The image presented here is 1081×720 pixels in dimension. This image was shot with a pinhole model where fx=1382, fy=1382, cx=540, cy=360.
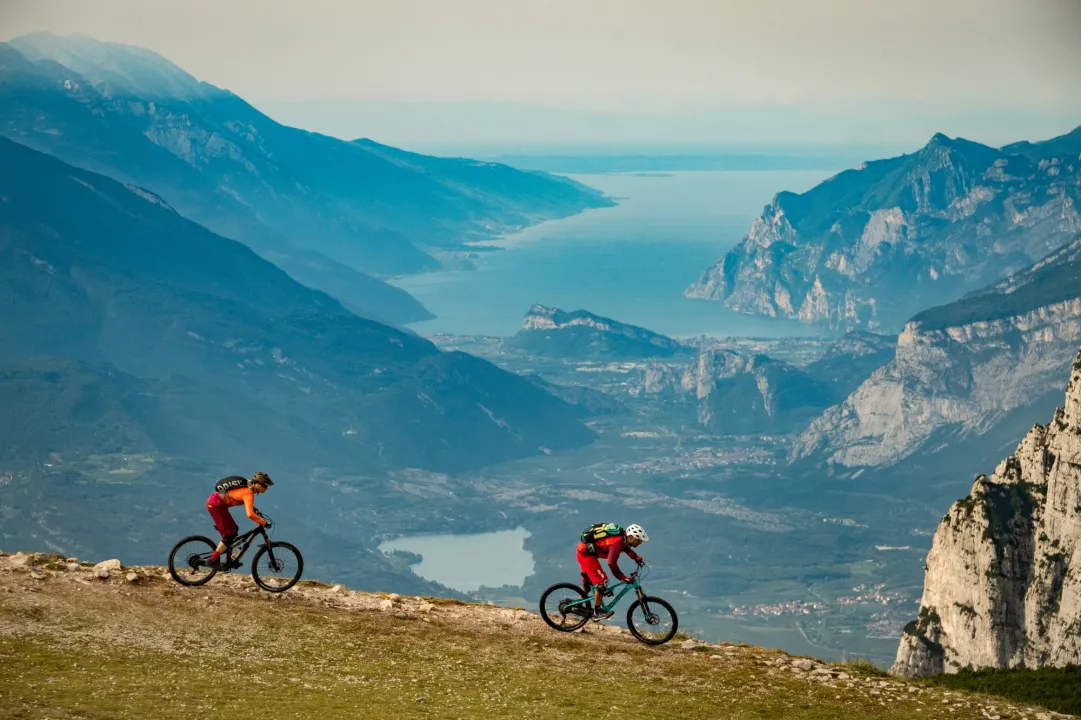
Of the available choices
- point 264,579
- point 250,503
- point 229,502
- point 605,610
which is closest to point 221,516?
point 229,502

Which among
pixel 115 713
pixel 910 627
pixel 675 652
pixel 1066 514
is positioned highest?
pixel 1066 514

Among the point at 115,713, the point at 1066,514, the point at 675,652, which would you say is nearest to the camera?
the point at 115,713

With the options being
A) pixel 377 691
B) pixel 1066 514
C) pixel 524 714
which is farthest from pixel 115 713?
pixel 1066 514

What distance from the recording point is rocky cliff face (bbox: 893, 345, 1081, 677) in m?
128

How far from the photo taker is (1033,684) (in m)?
55.1

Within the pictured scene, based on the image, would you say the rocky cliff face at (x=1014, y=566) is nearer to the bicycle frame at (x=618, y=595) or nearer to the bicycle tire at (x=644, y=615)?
the bicycle tire at (x=644, y=615)

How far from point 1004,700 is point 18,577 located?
109 ft

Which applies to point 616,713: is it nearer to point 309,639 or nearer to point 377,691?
point 377,691

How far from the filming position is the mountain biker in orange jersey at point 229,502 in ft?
154

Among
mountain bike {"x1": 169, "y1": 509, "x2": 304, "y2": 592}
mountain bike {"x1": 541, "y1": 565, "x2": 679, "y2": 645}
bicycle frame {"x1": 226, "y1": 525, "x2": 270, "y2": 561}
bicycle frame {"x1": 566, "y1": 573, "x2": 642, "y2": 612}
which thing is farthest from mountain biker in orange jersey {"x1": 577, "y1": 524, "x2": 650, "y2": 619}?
bicycle frame {"x1": 226, "y1": 525, "x2": 270, "y2": 561}

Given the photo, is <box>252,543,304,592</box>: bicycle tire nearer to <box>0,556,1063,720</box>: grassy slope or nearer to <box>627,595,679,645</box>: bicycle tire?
<box>0,556,1063,720</box>: grassy slope

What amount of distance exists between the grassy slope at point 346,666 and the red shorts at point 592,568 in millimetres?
2150

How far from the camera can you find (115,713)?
36344 mm

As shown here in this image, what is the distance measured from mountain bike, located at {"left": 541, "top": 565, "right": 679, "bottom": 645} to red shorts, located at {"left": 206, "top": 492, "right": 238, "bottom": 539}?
37.0 ft
